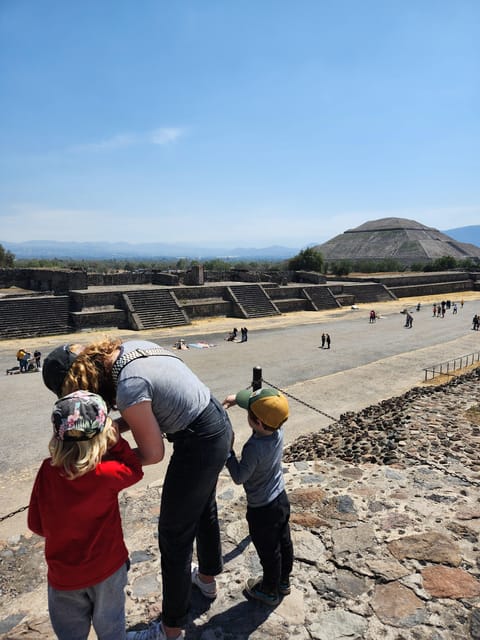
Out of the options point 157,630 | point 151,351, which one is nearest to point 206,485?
point 151,351

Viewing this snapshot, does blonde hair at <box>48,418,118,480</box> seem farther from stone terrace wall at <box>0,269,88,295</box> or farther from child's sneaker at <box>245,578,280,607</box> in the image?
stone terrace wall at <box>0,269,88,295</box>

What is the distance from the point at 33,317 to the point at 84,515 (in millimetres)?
21705

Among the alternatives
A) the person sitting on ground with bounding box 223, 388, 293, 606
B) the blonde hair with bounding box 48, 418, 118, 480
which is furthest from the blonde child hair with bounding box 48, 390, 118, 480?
the person sitting on ground with bounding box 223, 388, 293, 606

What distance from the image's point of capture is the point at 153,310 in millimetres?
24312

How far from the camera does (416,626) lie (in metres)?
2.47

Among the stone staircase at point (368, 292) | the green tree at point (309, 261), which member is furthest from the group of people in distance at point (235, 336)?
the green tree at point (309, 261)

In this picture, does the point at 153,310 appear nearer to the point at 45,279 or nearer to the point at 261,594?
the point at 45,279

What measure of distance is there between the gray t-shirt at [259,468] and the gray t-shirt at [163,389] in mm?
588

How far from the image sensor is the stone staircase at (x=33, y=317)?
20297 millimetres

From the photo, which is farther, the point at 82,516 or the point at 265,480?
the point at 265,480

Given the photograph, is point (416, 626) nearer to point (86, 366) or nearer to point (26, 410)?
point (86, 366)

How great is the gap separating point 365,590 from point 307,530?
74cm

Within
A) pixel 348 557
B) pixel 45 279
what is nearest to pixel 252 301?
pixel 45 279

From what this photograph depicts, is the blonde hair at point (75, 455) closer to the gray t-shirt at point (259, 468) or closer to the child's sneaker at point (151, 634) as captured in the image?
the gray t-shirt at point (259, 468)
